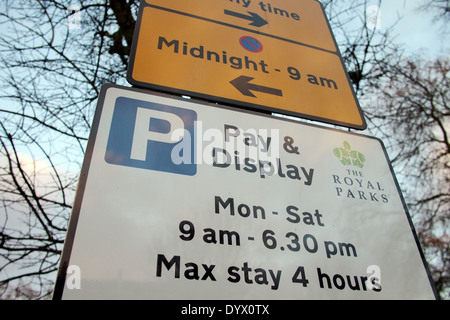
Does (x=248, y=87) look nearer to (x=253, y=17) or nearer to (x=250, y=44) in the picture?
(x=250, y=44)

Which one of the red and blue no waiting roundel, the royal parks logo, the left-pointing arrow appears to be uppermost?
the left-pointing arrow

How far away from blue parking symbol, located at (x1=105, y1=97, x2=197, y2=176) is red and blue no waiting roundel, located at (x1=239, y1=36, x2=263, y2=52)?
710 mm

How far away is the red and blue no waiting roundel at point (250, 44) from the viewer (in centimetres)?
159

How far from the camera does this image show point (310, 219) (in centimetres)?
101

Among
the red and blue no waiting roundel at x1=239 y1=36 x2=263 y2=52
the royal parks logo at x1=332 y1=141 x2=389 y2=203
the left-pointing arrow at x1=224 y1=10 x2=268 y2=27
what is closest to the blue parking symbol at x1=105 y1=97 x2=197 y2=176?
the royal parks logo at x1=332 y1=141 x2=389 y2=203

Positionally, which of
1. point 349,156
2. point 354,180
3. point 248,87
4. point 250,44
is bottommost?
point 354,180

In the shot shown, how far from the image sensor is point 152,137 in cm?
100

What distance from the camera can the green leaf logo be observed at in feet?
4.02

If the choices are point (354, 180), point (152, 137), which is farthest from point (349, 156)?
point (152, 137)

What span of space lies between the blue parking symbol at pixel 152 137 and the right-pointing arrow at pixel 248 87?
37 cm

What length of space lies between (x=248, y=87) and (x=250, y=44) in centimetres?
39

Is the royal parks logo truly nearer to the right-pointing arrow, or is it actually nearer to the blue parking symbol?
the right-pointing arrow

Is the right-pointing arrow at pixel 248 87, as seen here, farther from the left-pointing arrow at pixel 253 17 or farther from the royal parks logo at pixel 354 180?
the left-pointing arrow at pixel 253 17

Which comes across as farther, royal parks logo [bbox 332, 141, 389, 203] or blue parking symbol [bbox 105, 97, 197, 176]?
royal parks logo [bbox 332, 141, 389, 203]
